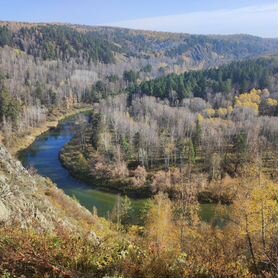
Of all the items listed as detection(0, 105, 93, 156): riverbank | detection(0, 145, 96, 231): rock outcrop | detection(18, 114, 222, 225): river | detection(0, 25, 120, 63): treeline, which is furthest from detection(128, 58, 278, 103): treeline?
detection(0, 145, 96, 231): rock outcrop

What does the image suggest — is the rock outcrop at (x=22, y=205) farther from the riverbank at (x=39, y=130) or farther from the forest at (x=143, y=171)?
the riverbank at (x=39, y=130)

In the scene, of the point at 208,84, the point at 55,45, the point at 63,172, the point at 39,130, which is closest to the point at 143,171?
the point at 63,172

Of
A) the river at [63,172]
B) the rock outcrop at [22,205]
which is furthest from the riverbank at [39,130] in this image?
the rock outcrop at [22,205]

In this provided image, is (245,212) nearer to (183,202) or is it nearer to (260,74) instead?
(183,202)

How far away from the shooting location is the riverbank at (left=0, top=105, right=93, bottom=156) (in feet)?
225

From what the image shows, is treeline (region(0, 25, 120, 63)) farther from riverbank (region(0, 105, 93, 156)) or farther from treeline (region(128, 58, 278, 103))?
treeline (region(128, 58, 278, 103))

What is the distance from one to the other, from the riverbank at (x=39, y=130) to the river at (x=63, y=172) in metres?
1.04

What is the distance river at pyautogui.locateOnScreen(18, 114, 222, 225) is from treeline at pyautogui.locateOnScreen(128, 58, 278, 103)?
93.6 feet

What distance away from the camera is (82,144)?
69.2 metres

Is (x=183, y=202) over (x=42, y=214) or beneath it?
beneath

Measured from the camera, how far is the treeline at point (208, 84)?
10588 cm

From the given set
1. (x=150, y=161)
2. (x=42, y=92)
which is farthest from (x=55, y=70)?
(x=150, y=161)

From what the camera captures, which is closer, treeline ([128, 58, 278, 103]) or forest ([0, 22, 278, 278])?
forest ([0, 22, 278, 278])

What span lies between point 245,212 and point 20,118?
68.0 meters
